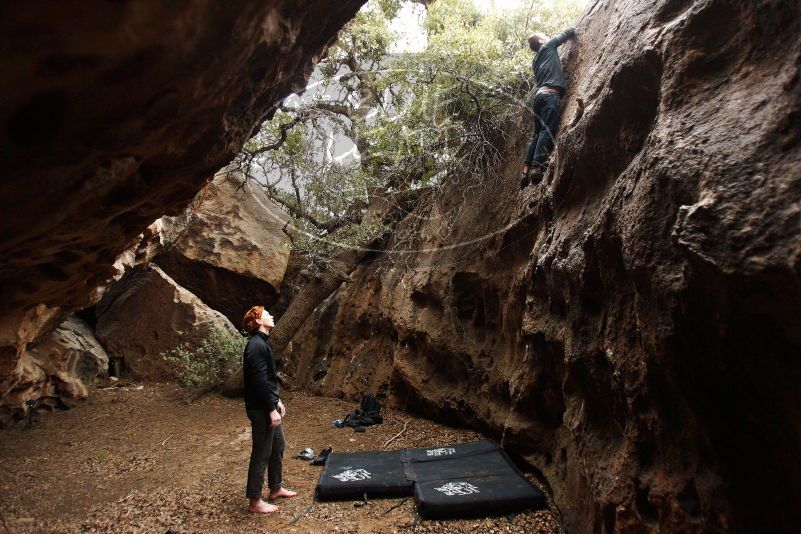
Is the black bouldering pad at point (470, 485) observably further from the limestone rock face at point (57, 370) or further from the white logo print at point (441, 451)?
the limestone rock face at point (57, 370)

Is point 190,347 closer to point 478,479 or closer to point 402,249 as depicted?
point 402,249

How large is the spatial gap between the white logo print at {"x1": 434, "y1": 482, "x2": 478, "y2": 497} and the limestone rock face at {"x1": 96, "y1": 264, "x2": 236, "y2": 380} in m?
6.65

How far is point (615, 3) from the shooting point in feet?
15.9

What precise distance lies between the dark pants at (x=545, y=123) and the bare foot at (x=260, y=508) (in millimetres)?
4271

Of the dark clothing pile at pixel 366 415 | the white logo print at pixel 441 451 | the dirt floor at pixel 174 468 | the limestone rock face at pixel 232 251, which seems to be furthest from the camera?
the limestone rock face at pixel 232 251

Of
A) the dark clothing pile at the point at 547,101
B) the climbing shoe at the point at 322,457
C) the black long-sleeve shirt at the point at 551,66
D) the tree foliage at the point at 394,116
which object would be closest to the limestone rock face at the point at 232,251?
the tree foliage at the point at 394,116

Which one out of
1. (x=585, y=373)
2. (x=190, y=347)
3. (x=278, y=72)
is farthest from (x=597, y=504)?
(x=190, y=347)

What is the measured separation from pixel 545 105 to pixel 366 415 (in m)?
4.59

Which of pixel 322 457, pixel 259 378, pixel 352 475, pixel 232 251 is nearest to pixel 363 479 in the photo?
A: pixel 352 475

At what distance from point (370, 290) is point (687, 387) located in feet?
21.4

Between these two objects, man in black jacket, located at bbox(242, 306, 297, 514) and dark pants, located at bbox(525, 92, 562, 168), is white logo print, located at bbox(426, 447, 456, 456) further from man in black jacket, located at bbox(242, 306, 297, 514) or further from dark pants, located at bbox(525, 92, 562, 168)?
dark pants, located at bbox(525, 92, 562, 168)

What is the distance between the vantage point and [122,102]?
2104 millimetres

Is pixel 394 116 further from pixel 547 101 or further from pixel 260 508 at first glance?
pixel 260 508

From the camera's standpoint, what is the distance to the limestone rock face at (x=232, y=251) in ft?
35.3
